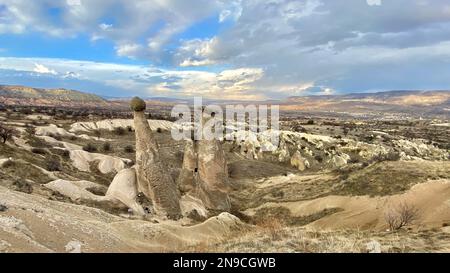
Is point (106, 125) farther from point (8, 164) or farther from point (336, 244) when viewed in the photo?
point (336, 244)

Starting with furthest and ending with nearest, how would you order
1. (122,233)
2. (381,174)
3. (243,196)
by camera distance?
(243,196)
(381,174)
(122,233)

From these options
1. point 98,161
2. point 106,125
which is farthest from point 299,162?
point 106,125

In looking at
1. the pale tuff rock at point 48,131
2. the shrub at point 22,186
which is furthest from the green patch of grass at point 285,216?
the pale tuff rock at point 48,131

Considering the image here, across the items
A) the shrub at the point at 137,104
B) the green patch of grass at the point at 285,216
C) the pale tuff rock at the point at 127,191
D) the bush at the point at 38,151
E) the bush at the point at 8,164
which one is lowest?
the green patch of grass at the point at 285,216

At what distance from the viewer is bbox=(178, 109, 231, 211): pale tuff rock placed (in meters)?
21.8

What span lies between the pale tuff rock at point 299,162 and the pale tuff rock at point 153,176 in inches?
910

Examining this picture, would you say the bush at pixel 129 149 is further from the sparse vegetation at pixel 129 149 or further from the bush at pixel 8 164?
the bush at pixel 8 164

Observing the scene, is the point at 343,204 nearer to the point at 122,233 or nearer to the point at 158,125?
the point at 122,233

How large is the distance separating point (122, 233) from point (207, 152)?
11.3 metres

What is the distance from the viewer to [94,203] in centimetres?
1683

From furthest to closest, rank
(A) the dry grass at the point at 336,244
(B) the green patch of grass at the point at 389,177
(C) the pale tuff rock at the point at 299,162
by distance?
(C) the pale tuff rock at the point at 299,162, (B) the green patch of grass at the point at 389,177, (A) the dry grass at the point at 336,244

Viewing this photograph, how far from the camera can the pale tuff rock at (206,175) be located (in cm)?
2183

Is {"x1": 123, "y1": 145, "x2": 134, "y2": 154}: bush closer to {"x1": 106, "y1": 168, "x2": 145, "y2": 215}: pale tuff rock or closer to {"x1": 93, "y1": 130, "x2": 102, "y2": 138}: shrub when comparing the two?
{"x1": 93, "y1": 130, "x2": 102, "y2": 138}: shrub
